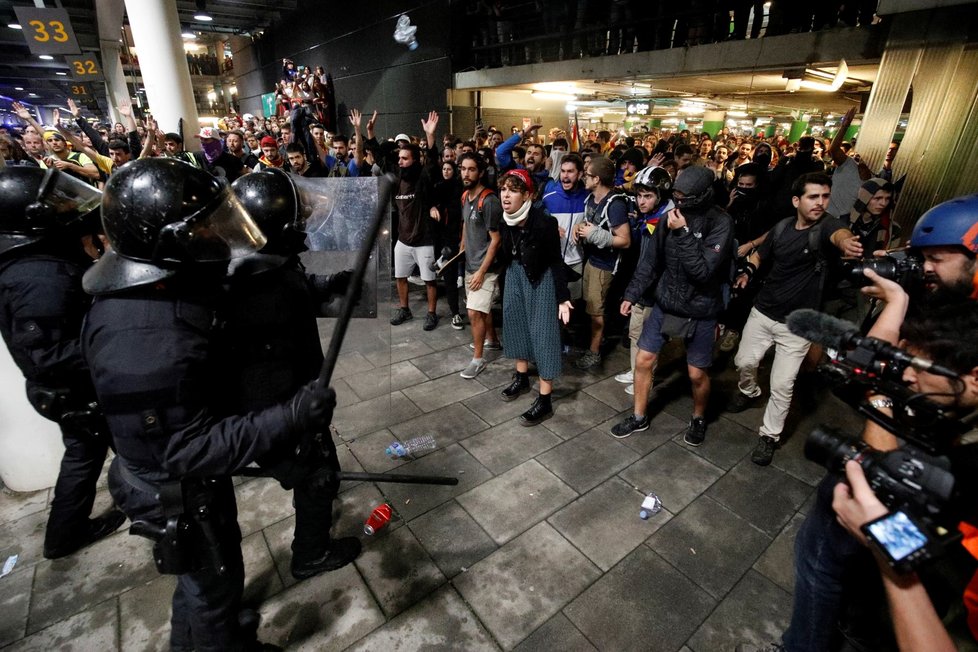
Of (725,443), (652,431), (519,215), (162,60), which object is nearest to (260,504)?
(519,215)

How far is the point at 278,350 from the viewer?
6.36 ft

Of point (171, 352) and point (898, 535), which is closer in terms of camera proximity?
point (898, 535)

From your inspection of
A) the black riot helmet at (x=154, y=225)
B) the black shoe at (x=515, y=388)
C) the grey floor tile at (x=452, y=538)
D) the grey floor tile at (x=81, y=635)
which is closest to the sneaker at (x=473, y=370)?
the black shoe at (x=515, y=388)

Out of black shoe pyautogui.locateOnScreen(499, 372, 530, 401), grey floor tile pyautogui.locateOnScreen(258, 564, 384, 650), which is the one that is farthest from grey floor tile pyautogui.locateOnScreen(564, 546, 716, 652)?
black shoe pyautogui.locateOnScreen(499, 372, 530, 401)

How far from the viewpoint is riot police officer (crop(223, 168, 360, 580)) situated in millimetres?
1820

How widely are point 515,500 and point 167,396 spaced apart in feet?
7.42

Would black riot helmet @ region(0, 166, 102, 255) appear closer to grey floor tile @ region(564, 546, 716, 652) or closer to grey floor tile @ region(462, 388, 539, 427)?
grey floor tile @ region(462, 388, 539, 427)

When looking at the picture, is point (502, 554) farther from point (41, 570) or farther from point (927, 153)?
point (927, 153)

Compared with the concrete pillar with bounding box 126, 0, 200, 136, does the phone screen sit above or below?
below

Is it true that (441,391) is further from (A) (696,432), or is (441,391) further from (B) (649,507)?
(A) (696,432)

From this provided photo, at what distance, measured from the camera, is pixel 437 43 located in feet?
41.8

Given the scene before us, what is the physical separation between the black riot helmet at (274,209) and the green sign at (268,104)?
23.5 m

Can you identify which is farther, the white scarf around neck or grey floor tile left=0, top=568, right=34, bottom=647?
the white scarf around neck

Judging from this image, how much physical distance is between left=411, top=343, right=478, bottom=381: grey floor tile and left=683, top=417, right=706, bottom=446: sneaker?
7.05 ft
